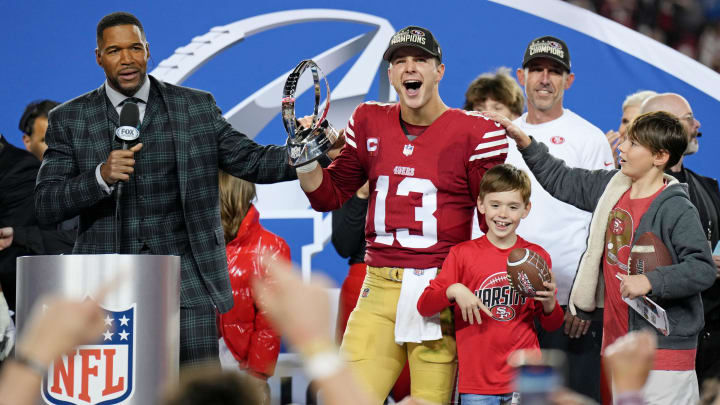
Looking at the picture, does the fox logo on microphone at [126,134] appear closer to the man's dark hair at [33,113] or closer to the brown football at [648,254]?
the brown football at [648,254]

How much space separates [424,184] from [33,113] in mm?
3232

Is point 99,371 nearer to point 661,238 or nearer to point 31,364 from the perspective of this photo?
point 31,364

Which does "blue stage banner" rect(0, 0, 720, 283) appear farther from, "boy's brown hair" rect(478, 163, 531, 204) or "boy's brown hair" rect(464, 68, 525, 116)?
"boy's brown hair" rect(478, 163, 531, 204)

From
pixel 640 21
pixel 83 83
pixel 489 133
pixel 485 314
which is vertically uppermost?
pixel 640 21

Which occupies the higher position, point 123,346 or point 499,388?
point 123,346

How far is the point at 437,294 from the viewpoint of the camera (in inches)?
140

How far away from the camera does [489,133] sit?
12.2 ft

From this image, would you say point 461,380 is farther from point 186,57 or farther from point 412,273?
point 186,57

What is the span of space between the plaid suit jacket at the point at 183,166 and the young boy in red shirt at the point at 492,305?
77 cm

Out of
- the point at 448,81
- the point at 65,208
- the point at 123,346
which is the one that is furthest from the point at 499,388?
the point at 448,81

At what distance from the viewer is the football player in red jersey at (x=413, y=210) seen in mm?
3641

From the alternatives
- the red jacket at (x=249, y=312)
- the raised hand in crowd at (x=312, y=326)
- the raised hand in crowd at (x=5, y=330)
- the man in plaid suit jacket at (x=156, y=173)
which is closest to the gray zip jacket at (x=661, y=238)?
the man in plaid suit jacket at (x=156, y=173)

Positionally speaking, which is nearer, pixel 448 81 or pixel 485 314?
pixel 485 314

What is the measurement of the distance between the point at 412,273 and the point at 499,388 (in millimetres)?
568
